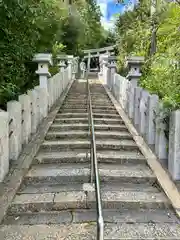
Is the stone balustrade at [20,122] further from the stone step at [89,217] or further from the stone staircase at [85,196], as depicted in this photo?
the stone step at [89,217]

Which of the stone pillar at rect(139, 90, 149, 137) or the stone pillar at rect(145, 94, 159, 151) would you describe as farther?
the stone pillar at rect(139, 90, 149, 137)

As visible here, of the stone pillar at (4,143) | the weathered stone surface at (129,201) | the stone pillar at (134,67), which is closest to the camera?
the weathered stone surface at (129,201)

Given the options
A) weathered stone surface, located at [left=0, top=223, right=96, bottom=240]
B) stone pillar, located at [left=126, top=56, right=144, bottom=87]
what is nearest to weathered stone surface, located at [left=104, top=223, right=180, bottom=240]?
weathered stone surface, located at [left=0, top=223, right=96, bottom=240]

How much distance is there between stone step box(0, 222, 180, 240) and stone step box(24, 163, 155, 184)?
1.18 meters

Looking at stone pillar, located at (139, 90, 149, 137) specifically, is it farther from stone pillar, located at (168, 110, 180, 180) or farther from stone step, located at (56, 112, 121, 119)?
stone pillar, located at (168, 110, 180, 180)

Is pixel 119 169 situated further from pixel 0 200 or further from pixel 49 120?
pixel 49 120

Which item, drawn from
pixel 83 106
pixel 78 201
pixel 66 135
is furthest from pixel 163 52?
pixel 78 201

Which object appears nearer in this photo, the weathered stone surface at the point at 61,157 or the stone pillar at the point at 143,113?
the weathered stone surface at the point at 61,157

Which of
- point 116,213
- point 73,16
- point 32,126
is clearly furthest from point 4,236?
point 73,16

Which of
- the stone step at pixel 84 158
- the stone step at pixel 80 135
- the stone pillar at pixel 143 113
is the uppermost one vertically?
the stone pillar at pixel 143 113

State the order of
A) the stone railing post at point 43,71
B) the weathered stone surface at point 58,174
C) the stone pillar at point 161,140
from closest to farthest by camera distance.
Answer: the weathered stone surface at point 58,174, the stone pillar at point 161,140, the stone railing post at point 43,71

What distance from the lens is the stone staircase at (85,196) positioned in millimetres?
3660

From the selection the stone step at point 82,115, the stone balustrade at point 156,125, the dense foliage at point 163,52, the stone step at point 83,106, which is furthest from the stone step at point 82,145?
the stone step at point 83,106

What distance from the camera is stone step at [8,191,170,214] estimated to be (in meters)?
4.12
